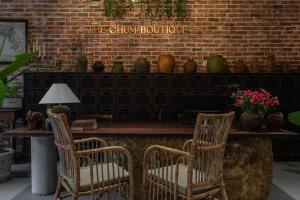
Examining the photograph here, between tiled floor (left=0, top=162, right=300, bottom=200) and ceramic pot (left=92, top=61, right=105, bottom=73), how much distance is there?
5.85 ft

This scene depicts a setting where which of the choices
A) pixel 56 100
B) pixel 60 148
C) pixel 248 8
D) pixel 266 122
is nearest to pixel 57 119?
pixel 60 148

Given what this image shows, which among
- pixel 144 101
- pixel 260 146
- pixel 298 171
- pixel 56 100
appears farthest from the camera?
pixel 144 101

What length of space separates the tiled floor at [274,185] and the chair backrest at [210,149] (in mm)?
1525

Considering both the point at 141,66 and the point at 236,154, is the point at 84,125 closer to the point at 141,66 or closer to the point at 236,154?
the point at 236,154

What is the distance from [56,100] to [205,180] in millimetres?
1791

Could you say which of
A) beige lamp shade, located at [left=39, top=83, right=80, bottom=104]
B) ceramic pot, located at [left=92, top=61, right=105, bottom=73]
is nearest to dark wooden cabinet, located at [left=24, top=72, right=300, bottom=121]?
ceramic pot, located at [left=92, top=61, right=105, bottom=73]

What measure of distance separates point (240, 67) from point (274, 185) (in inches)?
86.0

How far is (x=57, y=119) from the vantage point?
288cm

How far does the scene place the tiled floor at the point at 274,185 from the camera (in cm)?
413

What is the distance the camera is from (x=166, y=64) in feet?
20.1

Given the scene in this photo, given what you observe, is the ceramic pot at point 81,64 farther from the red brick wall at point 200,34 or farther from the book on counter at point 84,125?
the book on counter at point 84,125

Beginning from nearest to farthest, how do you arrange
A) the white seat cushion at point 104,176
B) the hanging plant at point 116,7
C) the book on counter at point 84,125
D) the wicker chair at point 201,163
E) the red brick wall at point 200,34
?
the wicker chair at point 201,163 < the white seat cushion at point 104,176 < the book on counter at point 84,125 < the hanging plant at point 116,7 < the red brick wall at point 200,34

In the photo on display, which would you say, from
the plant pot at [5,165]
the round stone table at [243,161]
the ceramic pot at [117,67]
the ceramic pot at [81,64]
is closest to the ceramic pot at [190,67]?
the ceramic pot at [117,67]

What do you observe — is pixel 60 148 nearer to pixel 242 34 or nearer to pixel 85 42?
pixel 85 42
